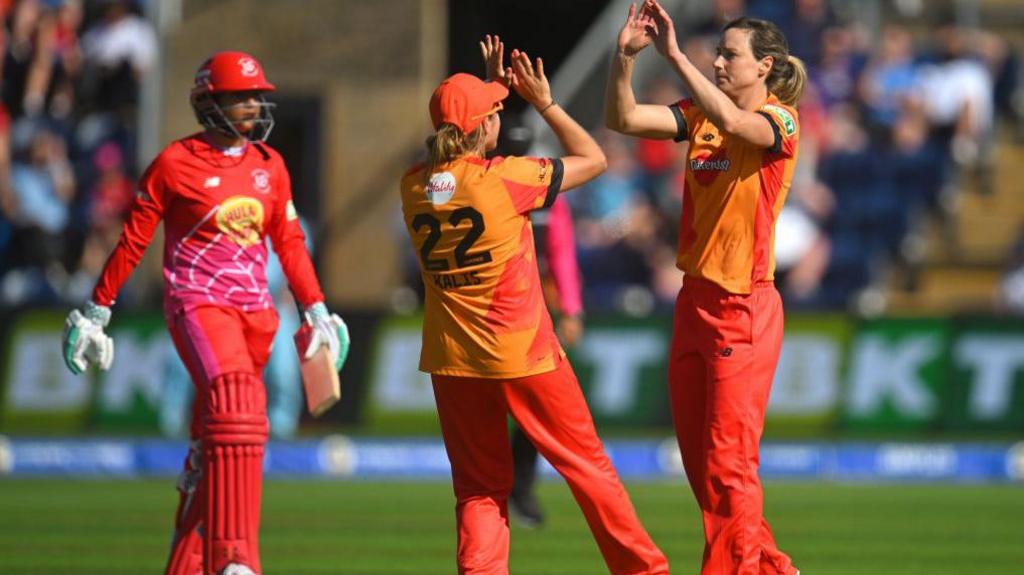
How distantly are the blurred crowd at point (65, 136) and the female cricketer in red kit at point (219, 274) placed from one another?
→ 418 inches

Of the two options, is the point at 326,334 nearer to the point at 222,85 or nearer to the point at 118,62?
the point at 222,85

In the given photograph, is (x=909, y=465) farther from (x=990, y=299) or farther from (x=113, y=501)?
(x=113, y=501)

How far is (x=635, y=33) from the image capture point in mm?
7418

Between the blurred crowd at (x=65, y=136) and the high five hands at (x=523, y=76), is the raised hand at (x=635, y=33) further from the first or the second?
the blurred crowd at (x=65, y=136)

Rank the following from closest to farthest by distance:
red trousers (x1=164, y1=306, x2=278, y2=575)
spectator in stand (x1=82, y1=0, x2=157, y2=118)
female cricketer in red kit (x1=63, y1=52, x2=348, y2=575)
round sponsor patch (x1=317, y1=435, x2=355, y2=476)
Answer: red trousers (x1=164, y1=306, x2=278, y2=575) < female cricketer in red kit (x1=63, y1=52, x2=348, y2=575) < round sponsor patch (x1=317, y1=435, x2=355, y2=476) < spectator in stand (x1=82, y1=0, x2=157, y2=118)

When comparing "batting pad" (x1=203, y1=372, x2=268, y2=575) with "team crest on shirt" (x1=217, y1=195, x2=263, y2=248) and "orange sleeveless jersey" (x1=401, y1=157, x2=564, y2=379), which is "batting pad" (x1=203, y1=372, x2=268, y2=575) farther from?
"orange sleeveless jersey" (x1=401, y1=157, x2=564, y2=379)

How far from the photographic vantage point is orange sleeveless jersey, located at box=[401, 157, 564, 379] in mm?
7395

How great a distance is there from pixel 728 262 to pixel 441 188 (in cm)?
119

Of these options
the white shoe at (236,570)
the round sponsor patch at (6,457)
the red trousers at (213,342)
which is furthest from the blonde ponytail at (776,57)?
the round sponsor patch at (6,457)

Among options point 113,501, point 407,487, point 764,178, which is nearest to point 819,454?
point 407,487

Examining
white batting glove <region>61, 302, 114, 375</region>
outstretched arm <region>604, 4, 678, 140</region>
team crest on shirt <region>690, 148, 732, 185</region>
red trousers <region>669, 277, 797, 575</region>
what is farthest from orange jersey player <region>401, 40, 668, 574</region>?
white batting glove <region>61, 302, 114, 375</region>

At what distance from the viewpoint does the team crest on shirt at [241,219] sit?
838cm

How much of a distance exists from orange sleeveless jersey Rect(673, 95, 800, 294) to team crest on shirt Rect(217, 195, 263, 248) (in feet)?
6.40

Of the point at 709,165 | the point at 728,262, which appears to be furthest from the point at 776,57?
the point at 728,262
